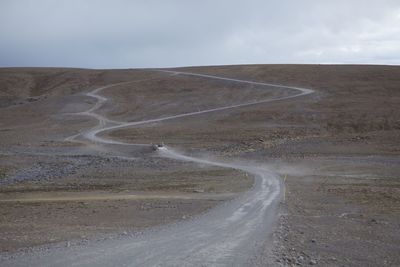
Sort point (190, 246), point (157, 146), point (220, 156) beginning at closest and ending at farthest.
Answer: point (190, 246) → point (220, 156) → point (157, 146)

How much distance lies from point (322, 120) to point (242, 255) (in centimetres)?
4031

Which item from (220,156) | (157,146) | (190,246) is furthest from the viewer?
(157,146)

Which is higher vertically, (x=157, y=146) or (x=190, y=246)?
(x=190, y=246)

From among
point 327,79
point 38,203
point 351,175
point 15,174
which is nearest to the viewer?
point 38,203

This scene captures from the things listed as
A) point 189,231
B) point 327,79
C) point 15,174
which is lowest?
point 15,174

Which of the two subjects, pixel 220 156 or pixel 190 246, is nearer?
pixel 190 246

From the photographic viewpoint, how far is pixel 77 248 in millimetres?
10734

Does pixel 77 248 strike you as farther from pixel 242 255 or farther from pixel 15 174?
pixel 15 174

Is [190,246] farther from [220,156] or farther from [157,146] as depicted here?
[157,146]

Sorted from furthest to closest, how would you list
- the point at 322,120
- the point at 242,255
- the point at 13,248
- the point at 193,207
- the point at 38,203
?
1. the point at 322,120
2. the point at 38,203
3. the point at 193,207
4. the point at 13,248
5. the point at 242,255

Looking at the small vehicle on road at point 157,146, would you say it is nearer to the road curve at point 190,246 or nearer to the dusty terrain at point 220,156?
the dusty terrain at point 220,156

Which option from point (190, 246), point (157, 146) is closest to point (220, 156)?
point (157, 146)

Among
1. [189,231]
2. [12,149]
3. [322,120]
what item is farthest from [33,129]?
[189,231]

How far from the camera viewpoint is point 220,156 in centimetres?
3584
